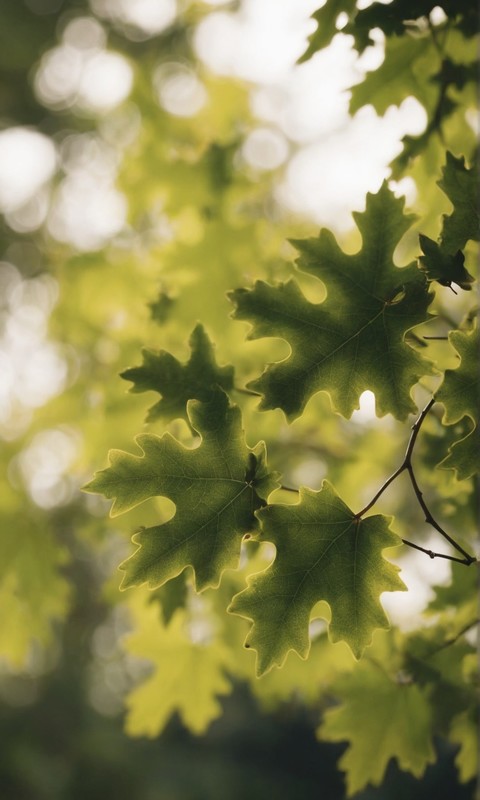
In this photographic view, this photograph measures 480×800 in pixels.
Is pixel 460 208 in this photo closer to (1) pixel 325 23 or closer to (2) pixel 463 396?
(2) pixel 463 396

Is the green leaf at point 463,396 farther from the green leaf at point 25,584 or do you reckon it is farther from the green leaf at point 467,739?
the green leaf at point 25,584

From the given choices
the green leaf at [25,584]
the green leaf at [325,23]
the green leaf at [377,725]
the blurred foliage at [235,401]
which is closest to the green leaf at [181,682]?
the blurred foliage at [235,401]

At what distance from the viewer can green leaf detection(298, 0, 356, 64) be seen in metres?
1.41

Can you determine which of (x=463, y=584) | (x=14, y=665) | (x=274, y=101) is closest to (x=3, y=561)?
(x=14, y=665)

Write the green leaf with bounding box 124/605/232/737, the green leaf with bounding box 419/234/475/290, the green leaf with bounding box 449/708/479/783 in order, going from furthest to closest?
the green leaf with bounding box 124/605/232/737, the green leaf with bounding box 449/708/479/783, the green leaf with bounding box 419/234/475/290

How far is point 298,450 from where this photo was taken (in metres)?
2.69

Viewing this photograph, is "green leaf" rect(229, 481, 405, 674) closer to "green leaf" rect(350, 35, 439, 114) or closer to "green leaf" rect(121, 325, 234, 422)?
"green leaf" rect(121, 325, 234, 422)

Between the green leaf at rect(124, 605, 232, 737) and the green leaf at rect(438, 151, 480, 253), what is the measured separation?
1769 mm

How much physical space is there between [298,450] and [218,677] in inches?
35.6

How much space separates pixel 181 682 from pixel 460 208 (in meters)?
1.98

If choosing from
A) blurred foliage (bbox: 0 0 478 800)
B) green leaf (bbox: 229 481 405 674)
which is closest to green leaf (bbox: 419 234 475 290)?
blurred foliage (bbox: 0 0 478 800)

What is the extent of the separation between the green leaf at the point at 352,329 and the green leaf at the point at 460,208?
0.24 ft

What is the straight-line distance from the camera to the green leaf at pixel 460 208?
1.14 meters

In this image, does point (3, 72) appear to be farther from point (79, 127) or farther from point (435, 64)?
point (435, 64)
